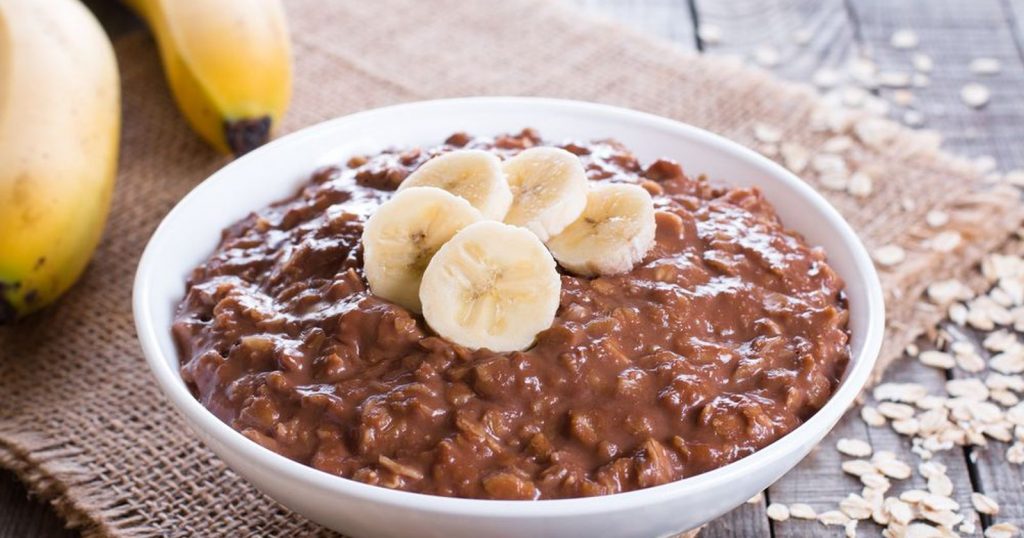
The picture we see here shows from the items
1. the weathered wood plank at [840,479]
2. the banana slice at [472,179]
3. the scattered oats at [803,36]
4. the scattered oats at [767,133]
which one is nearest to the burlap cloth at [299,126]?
the scattered oats at [767,133]

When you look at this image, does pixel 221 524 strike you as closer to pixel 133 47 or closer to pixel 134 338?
pixel 134 338

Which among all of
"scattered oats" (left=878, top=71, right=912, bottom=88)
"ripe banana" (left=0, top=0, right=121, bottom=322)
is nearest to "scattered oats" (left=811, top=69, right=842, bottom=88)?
"scattered oats" (left=878, top=71, right=912, bottom=88)

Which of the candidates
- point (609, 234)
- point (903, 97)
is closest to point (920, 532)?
point (609, 234)

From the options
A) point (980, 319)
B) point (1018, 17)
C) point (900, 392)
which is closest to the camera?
point (900, 392)

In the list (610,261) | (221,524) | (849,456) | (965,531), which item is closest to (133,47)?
(221,524)

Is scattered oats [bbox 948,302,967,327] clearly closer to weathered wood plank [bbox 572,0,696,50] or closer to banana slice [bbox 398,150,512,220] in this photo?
banana slice [bbox 398,150,512,220]

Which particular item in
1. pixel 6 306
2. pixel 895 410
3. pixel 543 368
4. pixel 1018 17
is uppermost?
pixel 543 368

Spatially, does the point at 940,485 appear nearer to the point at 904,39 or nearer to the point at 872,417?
the point at 872,417

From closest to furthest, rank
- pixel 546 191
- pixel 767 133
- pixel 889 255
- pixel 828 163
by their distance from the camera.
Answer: pixel 546 191, pixel 889 255, pixel 828 163, pixel 767 133
